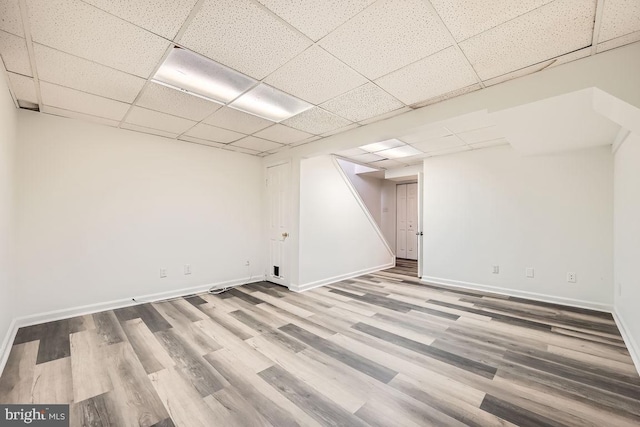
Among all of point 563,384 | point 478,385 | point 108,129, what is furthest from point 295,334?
point 108,129

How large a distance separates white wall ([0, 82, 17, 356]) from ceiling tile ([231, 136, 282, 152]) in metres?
2.33

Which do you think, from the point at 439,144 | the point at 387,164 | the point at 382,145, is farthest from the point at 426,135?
the point at 387,164

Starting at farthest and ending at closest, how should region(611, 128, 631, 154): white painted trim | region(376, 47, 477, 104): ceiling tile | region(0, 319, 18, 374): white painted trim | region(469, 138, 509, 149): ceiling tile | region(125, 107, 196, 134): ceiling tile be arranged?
1. region(469, 138, 509, 149): ceiling tile
2. region(125, 107, 196, 134): ceiling tile
3. region(611, 128, 631, 154): white painted trim
4. region(0, 319, 18, 374): white painted trim
5. region(376, 47, 477, 104): ceiling tile

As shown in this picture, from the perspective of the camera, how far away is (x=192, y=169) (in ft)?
13.7

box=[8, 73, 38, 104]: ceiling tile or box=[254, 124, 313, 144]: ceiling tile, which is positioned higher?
box=[254, 124, 313, 144]: ceiling tile

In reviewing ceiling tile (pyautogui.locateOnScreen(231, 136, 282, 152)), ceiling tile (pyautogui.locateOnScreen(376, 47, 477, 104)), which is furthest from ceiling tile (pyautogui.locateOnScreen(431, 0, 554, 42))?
ceiling tile (pyautogui.locateOnScreen(231, 136, 282, 152))

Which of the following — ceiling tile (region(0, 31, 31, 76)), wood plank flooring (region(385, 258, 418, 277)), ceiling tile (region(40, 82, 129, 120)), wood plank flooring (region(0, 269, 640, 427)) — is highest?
ceiling tile (region(40, 82, 129, 120))

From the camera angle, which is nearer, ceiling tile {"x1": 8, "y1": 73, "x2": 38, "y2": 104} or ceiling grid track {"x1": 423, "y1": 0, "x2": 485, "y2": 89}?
ceiling grid track {"x1": 423, "y1": 0, "x2": 485, "y2": 89}

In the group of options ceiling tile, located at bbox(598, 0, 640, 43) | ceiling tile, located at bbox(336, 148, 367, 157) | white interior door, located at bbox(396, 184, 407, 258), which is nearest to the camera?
ceiling tile, located at bbox(598, 0, 640, 43)

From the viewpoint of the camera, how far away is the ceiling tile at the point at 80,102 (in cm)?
244

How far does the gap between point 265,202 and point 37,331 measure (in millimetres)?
3368

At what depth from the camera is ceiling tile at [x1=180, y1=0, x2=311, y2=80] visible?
4.98 ft

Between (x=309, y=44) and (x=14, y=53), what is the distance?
7.00ft

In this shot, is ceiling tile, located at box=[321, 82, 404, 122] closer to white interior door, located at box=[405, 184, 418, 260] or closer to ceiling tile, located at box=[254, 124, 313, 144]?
ceiling tile, located at box=[254, 124, 313, 144]
